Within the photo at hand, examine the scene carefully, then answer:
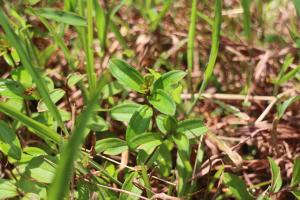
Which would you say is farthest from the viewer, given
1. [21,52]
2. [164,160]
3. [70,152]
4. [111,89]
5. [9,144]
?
[111,89]

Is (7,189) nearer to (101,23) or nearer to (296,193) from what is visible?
(101,23)

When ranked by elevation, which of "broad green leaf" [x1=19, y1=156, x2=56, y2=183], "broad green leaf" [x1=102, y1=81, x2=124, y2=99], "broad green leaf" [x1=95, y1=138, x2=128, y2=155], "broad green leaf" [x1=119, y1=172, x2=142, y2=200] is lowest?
"broad green leaf" [x1=119, y1=172, x2=142, y2=200]

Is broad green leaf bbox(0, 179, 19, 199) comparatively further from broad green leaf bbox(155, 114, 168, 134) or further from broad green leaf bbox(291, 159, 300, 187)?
broad green leaf bbox(291, 159, 300, 187)

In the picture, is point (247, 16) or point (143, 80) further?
point (247, 16)

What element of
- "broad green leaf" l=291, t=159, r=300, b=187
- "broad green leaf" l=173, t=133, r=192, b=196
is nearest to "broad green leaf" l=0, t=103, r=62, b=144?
"broad green leaf" l=173, t=133, r=192, b=196

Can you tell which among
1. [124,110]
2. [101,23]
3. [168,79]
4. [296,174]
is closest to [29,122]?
[124,110]

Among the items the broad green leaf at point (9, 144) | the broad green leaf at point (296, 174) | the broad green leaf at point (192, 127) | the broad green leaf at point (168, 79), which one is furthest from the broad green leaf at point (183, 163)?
the broad green leaf at point (9, 144)

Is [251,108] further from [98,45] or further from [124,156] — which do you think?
[98,45]
